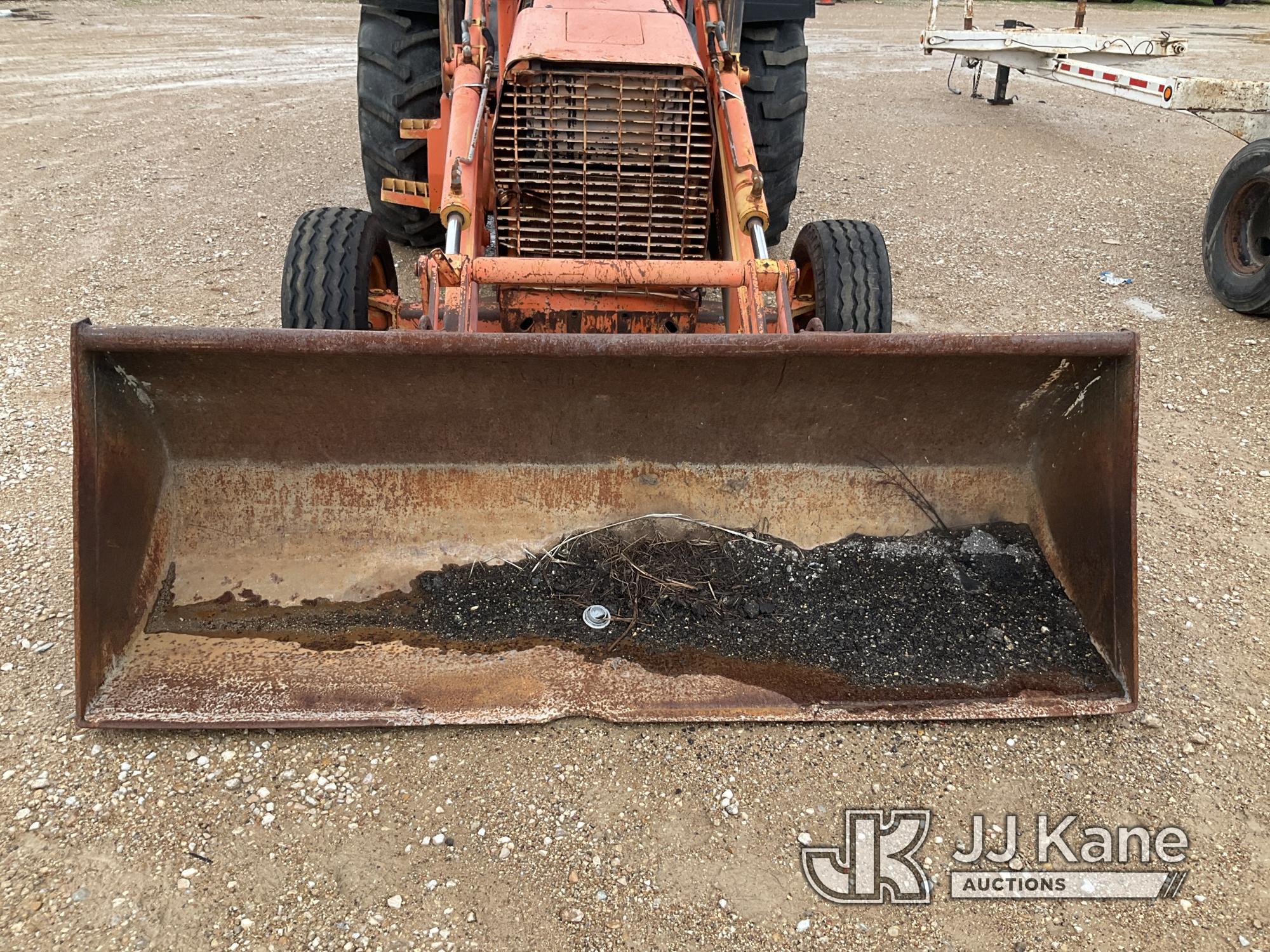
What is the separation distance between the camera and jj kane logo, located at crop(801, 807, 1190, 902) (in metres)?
2.29

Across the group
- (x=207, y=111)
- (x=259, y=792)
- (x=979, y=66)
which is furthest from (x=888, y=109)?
(x=259, y=792)

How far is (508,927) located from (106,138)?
8599mm

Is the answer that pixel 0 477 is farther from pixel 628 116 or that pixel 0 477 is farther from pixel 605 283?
pixel 628 116

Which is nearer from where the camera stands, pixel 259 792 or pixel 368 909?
pixel 368 909

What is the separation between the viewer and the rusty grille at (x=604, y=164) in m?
3.29

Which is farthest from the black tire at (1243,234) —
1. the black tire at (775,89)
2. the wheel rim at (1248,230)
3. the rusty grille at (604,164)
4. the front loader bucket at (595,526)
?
the rusty grille at (604,164)

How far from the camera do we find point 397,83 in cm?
491

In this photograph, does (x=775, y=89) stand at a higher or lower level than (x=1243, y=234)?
higher

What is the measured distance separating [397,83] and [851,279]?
274 centimetres

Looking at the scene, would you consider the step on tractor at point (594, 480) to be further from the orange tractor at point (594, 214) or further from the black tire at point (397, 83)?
the black tire at point (397, 83)

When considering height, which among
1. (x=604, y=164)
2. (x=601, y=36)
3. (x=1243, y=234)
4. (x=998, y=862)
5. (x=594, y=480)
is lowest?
(x=998, y=862)

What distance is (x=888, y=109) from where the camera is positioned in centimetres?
1081

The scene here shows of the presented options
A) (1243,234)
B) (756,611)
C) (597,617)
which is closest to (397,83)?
(597,617)

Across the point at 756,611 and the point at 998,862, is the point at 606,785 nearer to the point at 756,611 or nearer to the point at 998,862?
the point at 756,611
